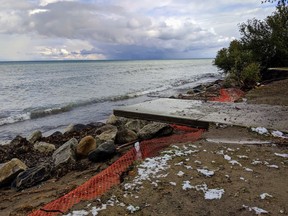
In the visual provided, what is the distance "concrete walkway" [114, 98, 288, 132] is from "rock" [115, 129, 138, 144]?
0.65m

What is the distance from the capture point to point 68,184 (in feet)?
17.2

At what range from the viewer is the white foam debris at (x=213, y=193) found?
3.55m

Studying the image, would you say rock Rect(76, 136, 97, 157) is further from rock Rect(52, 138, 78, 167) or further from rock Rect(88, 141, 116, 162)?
rock Rect(88, 141, 116, 162)

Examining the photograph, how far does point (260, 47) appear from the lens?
22078 mm

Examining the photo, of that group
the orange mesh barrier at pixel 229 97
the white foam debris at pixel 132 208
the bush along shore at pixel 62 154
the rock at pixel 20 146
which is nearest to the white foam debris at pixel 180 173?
the white foam debris at pixel 132 208

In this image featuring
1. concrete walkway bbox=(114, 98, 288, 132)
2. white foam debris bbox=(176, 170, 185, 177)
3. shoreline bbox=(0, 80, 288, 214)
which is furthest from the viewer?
concrete walkway bbox=(114, 98, 288, 132)

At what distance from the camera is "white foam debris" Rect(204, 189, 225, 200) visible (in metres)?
3.55

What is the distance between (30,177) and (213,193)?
366 cm

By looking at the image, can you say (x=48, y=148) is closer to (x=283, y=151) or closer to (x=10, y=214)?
(x=10, y=214)

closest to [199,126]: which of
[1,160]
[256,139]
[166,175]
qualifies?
[256,139]

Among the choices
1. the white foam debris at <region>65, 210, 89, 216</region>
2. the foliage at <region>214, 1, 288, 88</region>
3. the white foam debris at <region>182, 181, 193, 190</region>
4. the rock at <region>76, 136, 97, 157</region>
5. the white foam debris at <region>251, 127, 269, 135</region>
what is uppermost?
the foliage at <region>214, 1, 288, 88</region>

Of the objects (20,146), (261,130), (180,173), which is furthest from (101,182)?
(20,146)

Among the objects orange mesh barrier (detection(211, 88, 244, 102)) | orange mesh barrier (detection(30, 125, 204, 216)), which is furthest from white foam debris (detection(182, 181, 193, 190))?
orange mesh barrier (detection(211, 88, 244, 102))

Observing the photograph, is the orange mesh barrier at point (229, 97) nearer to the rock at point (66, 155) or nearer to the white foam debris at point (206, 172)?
the rock at point (66, 155)
